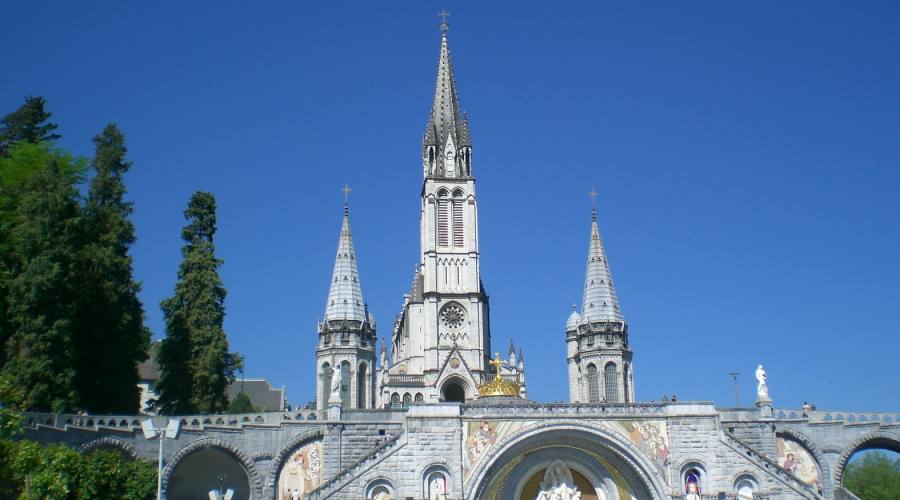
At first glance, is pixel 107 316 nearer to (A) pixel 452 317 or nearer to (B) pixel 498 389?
(B) pixel 498 389

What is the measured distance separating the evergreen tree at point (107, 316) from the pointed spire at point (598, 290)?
2974 cm

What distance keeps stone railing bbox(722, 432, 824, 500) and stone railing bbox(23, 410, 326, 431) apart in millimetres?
18578

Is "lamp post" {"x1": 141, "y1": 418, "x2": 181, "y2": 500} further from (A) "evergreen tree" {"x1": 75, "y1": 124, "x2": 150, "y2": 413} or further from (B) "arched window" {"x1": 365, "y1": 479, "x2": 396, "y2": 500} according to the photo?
(B) "arched window" {"x1": 365, "y1": 479, "x2": 396, "y2": 500}

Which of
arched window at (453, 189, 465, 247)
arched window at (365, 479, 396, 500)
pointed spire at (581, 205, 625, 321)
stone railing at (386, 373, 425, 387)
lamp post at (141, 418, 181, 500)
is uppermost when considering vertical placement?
arched window at (453, 189, 465, 247)

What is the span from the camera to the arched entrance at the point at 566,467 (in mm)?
42656

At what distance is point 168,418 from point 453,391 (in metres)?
34.8

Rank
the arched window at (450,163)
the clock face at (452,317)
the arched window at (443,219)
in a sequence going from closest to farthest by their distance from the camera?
the clock face at (452,317), the arched window at (443,219), the arched window at (450,163)

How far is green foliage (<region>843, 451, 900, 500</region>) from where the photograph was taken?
217ft

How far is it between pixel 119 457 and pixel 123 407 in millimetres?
6547

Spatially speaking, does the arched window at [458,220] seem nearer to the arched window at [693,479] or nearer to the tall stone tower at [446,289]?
the tall stone tower at [446,289]

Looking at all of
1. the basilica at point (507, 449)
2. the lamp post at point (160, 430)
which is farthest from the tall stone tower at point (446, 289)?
the lamp post at point (160, 430)

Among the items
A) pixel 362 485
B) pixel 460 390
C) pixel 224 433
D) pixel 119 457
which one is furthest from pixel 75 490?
pixel 460 390

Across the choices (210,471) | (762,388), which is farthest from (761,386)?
(210,471)

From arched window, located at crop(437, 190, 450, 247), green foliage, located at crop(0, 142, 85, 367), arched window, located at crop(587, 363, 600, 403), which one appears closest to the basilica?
green foliage, located at crop(0, 142, 85, 367)
